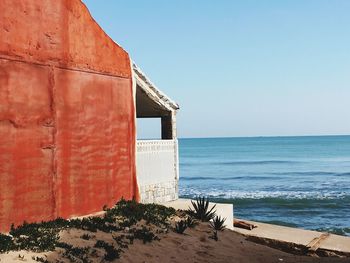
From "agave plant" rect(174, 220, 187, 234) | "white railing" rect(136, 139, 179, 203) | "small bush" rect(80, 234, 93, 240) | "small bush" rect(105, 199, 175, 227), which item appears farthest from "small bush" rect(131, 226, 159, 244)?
"white railing" rect(136, 139, 179, 203)

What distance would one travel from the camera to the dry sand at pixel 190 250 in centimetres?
978

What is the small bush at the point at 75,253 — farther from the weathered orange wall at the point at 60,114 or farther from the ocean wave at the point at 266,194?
the ocean wave at the point at 266,194

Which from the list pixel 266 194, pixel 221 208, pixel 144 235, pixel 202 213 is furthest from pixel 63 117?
pixel 266 194

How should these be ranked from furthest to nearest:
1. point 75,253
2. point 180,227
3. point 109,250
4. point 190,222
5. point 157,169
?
point 157,169 < point 190,222 < point 180,227 < point 109,250 < point 75,253

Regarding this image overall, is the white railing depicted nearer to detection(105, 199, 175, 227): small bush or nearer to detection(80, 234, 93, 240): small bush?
detection(105, 199, 175, 227): small bush

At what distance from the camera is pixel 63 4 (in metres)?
11.6

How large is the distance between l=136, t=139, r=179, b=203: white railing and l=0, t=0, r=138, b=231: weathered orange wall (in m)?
0.78

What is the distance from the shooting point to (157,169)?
51.8ft

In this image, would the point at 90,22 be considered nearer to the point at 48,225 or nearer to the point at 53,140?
the point at 53,140

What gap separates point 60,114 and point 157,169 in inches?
208

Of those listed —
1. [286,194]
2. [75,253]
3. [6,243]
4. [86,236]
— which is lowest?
[286,194]

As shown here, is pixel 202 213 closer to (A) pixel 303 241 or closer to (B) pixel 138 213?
Result: (B) pixel 138 213

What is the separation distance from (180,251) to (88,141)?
12.7 feet

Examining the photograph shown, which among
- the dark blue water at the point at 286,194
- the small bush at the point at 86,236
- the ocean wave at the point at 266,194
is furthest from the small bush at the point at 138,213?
the ocean wave at the point at 266,194
